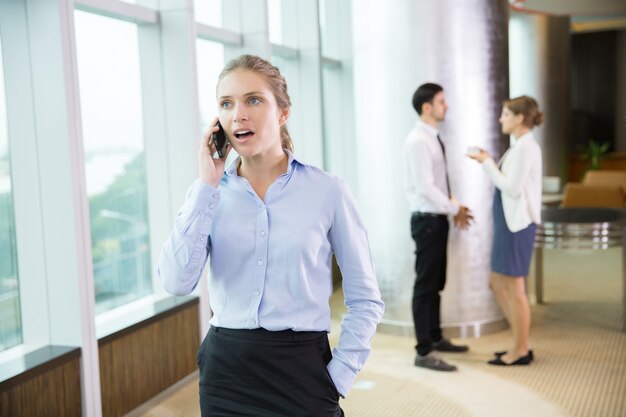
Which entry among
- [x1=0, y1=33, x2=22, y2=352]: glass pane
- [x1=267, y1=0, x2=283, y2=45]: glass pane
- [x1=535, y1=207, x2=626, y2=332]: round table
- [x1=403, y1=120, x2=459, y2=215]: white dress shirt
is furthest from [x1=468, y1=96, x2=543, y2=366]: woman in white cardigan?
[x1=0, y1=33, x2=22, y2=352]: glass pane

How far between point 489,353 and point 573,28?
508 inches

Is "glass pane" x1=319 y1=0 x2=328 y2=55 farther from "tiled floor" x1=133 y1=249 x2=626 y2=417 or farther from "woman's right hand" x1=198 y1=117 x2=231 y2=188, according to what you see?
"woman's right hand" x1=198 y1=117 x2=231 y2=188

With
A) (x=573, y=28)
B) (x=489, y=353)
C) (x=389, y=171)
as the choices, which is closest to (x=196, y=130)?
(x=389, y=171)

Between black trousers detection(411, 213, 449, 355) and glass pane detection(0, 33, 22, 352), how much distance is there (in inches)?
88.8

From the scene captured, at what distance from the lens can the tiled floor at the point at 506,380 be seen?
374cm

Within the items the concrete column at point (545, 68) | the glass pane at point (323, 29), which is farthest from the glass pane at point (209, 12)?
the concrete column at point (545, 68)

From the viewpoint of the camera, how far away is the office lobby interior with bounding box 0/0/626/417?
10.7ft

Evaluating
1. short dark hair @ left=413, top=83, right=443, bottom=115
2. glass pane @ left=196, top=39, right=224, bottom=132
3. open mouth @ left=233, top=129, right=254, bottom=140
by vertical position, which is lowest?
open mouth @ left=233, top=129, right=254, bottom=140

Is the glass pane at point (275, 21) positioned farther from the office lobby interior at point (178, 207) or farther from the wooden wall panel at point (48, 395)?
the wooden wall panel at point (48, 395)

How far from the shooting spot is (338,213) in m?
1.71

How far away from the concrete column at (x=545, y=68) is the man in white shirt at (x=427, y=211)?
7.94m

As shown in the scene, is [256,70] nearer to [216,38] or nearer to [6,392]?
[6,392]

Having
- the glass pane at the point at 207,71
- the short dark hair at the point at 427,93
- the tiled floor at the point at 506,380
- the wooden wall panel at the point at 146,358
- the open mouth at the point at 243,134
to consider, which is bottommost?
the tiled floor at the point at 506,380

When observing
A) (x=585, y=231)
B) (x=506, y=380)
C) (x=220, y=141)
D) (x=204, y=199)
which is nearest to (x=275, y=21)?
(x=585, y=231)
